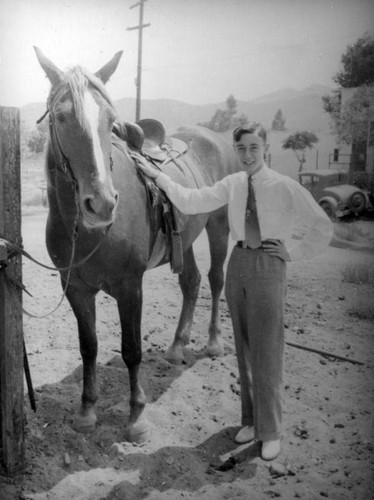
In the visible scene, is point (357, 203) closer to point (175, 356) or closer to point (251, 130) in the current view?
point (175, 356)

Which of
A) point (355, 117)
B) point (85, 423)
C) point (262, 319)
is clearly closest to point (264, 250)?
point (262, 319)

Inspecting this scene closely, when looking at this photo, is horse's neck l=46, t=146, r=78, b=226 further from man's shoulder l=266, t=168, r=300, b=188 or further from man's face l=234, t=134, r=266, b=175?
man's shoulder l=266, t=168, r=300, b=188

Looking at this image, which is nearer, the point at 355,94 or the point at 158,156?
the point at 158,156

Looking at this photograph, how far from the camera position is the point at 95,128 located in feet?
7.64

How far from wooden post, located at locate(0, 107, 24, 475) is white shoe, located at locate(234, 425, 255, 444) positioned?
4.53 ft

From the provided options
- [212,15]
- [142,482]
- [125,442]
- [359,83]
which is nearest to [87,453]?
[125,442]

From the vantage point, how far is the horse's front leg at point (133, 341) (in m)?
2.96

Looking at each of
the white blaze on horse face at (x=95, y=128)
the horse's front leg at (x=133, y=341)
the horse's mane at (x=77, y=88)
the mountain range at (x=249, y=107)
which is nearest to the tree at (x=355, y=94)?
the mountain range at (x=249, y=107)

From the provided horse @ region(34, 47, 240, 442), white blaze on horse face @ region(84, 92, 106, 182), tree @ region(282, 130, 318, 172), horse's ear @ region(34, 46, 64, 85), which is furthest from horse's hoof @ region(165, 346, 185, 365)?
tree @ region(282, 130, 318, 172)

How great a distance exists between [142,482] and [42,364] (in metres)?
→ 1.69

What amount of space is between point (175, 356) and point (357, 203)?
4.07m

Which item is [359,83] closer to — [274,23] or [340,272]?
[274,23]

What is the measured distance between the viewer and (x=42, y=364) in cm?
394

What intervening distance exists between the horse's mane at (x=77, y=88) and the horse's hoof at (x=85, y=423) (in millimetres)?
1996
